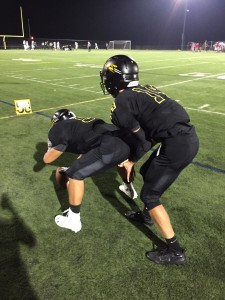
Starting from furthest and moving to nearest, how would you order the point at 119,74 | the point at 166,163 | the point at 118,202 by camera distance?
the point at 118,202, the point at 119,74, the point at 166,163

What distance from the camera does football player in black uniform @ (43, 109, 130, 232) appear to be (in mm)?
2939

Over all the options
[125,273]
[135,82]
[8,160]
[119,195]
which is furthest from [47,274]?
[8,160]

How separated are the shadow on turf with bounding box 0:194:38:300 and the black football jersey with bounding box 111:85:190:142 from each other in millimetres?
1586

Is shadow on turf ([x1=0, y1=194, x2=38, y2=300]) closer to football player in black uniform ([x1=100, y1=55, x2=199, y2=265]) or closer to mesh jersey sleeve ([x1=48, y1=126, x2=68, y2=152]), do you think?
mesh jersey sleeve ([x1=48, y1=126, x2=68, y2=152])

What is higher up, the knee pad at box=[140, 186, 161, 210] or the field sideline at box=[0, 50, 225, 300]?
the knee pad at box=[140, 186, 161, 210]

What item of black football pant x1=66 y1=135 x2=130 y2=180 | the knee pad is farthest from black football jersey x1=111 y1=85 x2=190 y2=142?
the knee pad

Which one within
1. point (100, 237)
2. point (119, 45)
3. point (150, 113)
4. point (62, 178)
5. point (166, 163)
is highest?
point (119, 45)

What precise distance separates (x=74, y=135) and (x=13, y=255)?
4.47 ft

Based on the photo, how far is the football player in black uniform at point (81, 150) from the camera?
9.64 feet

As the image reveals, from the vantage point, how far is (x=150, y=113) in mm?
2664

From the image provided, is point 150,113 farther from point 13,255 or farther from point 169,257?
point 13,255

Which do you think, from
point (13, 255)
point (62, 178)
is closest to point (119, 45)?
point (62, 178)

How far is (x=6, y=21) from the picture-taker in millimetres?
51656

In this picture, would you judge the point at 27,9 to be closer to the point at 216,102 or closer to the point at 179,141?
the point at 216,102
